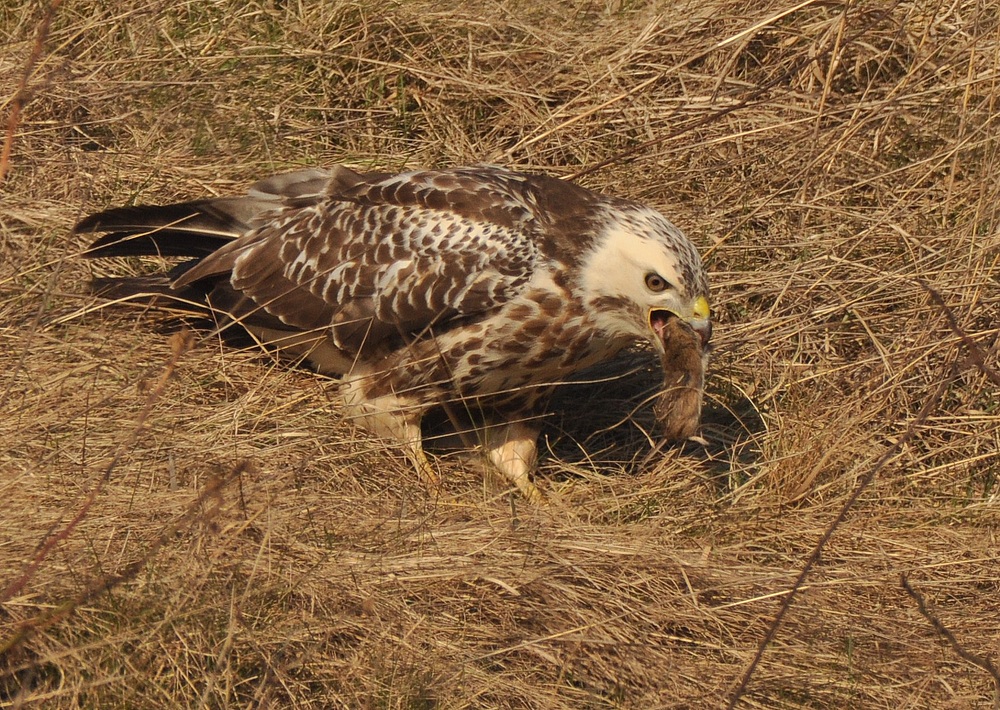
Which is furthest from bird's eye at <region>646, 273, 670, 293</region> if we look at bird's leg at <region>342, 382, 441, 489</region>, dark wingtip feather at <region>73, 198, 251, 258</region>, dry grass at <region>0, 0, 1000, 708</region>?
dark wingtip feather at <region>73, 198, 251, 258</region>

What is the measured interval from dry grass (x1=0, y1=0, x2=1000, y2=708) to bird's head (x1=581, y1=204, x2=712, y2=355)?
613 millimetres

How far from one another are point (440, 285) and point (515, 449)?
2.33 feet

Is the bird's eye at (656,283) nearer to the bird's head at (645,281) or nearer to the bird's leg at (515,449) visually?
the bird's head at (645,281)

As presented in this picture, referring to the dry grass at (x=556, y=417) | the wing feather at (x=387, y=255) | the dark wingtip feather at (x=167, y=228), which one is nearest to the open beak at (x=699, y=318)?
the wing feather at (x=387, y=255)

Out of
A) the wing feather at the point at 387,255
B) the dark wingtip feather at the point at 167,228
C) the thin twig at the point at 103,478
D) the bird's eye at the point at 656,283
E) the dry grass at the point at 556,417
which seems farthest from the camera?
the dark wingtip feather at the point at 167,228

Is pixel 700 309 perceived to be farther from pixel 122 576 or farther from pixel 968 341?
pixel 122 576

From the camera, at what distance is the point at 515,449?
4680 millimetres

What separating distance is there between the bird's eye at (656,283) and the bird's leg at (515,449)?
81 centimetres

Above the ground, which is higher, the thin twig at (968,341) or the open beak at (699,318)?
the thin twig at (968,341)

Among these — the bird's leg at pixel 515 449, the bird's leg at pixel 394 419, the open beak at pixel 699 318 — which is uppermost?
the open beak at pixel 699 318

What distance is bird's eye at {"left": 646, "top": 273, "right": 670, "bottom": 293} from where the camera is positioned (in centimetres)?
410

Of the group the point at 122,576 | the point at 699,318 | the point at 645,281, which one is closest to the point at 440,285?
the point at 645,281

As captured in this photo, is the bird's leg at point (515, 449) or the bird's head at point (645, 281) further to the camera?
the bird's leg at point (515, 449)

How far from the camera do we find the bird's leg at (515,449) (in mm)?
4621
